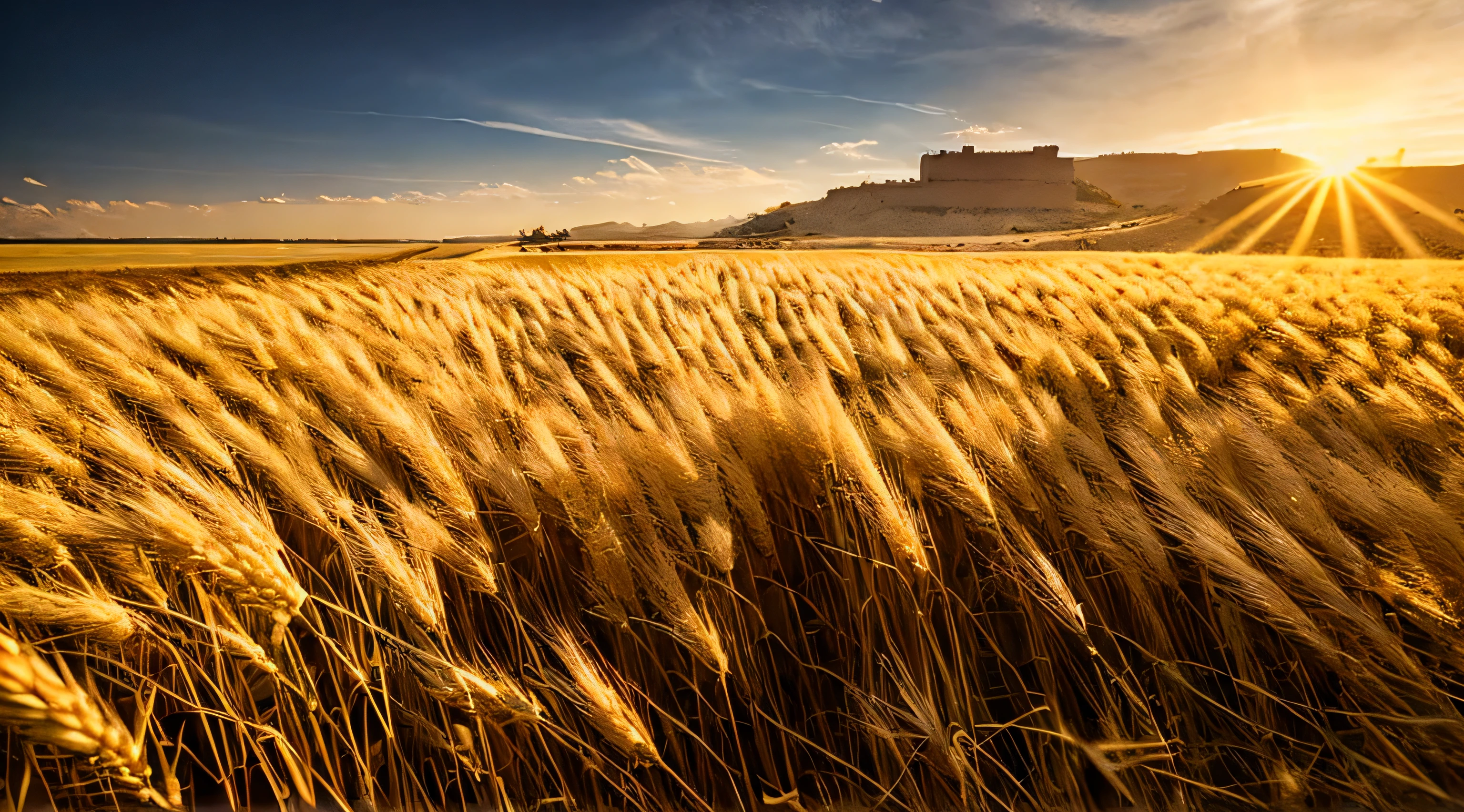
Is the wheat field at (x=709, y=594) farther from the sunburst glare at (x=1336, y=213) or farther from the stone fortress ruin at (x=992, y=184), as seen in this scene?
the stone fortress ruin at (x=992, y=184)

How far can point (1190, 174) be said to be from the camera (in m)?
73.0

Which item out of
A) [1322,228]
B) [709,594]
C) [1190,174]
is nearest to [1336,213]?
[1322,228]

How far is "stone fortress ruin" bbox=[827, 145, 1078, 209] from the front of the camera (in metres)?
43.0

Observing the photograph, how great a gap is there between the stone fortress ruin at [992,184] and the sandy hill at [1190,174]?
31993mm

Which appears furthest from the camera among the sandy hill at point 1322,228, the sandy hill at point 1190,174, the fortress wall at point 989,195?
the sandy hill at point 1190,174

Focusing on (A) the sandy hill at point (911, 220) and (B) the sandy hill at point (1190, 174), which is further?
(B) the sandy hill at point (1190, 174)

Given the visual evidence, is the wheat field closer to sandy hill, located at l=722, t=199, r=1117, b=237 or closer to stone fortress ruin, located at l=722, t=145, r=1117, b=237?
sandy hill, located at l=722, t=199, r=1117, b=237

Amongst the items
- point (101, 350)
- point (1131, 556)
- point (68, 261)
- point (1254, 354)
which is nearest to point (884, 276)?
point (1254, 354)

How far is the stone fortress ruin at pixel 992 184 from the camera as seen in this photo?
4297cm

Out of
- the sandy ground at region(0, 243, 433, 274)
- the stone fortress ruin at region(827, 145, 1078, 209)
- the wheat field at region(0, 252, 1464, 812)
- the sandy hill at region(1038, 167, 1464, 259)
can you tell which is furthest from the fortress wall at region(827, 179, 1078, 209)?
the wheat field at region(0, 252, 1464, 812)

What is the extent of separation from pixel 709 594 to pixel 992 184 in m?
50.0

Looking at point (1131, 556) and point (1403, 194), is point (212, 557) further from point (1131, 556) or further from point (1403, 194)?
point (1403, 194)

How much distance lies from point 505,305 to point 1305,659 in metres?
2.90

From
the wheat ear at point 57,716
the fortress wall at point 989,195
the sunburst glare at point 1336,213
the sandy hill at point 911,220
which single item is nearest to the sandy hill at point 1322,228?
the sunburst glare at point 1336,213
